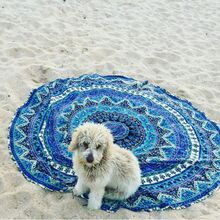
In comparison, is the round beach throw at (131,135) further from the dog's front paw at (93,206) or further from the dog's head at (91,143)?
the dog's head at (91,143)

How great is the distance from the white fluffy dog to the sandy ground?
0.56 feet

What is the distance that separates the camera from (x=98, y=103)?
480 cm

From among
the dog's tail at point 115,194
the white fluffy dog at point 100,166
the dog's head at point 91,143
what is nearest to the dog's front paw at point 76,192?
the white fluffy dog at point 100,166

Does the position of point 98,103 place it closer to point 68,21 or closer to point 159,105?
point 159,105

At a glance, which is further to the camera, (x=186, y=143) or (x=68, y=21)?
(x=68, y=21)

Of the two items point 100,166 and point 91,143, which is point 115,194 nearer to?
point 100,166

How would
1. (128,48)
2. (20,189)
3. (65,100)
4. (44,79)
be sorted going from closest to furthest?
(20,189)
(65,100)
(44,79)
(128,48)

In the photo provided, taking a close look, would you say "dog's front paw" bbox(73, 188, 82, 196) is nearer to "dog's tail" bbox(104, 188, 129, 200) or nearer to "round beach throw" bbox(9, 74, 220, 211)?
"round beach throw" bbox(9, 74, 220, 211)

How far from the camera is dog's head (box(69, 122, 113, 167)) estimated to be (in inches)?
119

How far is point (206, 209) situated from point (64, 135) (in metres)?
1.67

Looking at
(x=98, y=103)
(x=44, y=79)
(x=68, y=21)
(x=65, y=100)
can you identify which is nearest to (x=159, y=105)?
(x=98, y=103)

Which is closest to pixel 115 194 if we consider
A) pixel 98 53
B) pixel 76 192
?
pixel 76 192

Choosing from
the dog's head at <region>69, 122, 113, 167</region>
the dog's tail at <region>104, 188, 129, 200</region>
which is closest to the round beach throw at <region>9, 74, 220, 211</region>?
the dog's tail at <region>104, 188, 129, 200</region>

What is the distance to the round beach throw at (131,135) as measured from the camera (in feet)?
12.1
